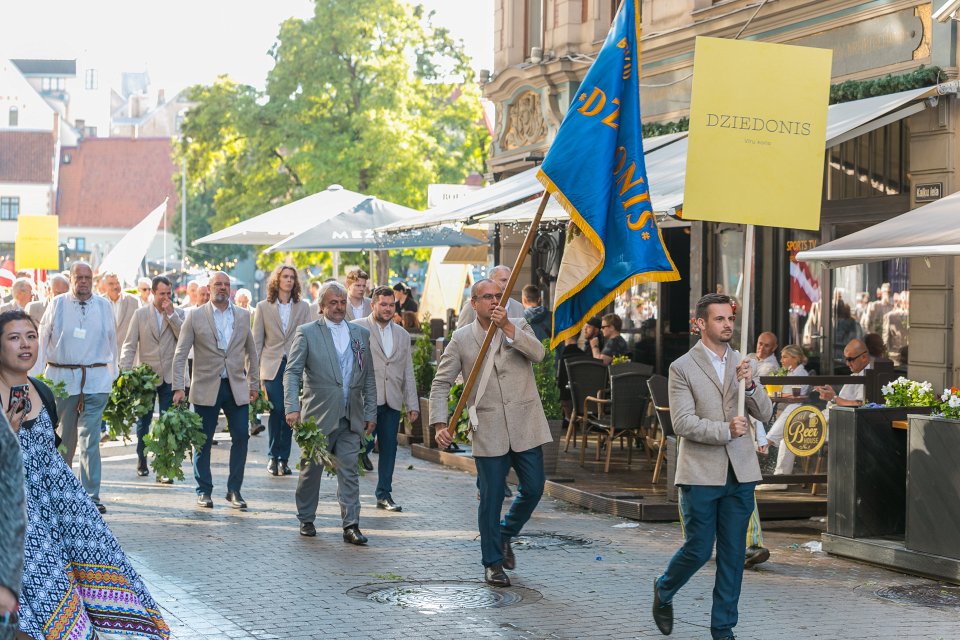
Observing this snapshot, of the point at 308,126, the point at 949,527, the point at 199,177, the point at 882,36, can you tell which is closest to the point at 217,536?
the point at 949,527

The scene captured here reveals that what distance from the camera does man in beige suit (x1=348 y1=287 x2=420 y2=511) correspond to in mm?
12308

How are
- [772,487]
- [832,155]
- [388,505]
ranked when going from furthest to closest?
[832,155] → [388,505] → [772,487]

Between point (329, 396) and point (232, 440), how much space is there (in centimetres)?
185

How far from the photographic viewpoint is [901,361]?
14.4m

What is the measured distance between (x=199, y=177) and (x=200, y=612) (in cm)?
4318

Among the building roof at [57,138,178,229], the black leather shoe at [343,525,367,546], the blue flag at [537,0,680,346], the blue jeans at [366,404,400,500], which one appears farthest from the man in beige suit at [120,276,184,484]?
the building roof at [57,138,178,229]

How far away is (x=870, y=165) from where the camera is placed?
15.0 meters

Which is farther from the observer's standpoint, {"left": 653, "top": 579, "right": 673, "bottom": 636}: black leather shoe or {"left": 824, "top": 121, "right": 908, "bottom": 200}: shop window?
{"left": 824, "top": 121, "right": 908, "bottom": 200}: shop window

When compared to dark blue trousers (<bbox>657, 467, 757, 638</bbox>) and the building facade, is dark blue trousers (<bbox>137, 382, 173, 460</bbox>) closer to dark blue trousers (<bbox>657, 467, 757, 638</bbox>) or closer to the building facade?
the building facade

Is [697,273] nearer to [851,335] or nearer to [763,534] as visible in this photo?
[851,335]

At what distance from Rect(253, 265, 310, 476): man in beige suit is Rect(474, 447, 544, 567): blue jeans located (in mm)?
6146

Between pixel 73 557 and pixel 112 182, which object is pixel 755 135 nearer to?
pixel 73 557

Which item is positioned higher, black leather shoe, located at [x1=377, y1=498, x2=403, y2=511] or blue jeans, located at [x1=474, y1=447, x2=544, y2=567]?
blue jeans, located at [x1=474, y1=447, x2=544, y2=567]

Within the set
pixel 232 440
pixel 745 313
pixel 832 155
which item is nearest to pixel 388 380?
pixel 232 440
